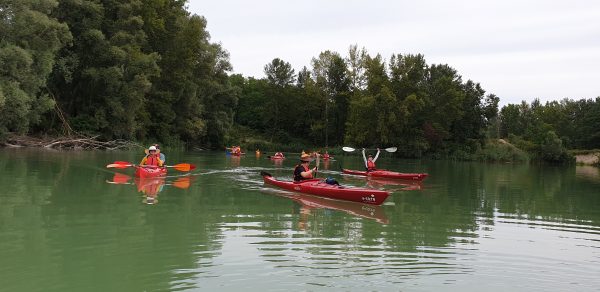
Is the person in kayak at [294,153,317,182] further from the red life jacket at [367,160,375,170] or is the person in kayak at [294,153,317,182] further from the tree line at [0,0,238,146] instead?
the tree line at [0,0,238,146]

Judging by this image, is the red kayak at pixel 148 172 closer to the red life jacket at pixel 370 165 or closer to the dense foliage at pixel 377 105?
the red life jacket at pixel 370 165

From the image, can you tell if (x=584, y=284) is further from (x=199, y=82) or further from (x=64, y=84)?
(x=199, y=82)

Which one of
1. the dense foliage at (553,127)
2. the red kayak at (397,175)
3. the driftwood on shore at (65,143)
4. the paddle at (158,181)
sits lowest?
the paddle at (158,181)

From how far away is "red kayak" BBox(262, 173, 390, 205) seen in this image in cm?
1452

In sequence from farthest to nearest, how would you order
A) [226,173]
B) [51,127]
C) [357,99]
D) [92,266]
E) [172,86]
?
1. [357,99]
2. [172,86]
3. [51,127]
4. [226,173]
5. [92,266]

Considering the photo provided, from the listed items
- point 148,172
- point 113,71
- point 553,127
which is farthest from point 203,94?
point 553,127

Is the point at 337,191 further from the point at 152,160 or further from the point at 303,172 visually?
the point at 152,160

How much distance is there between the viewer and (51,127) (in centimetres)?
4103

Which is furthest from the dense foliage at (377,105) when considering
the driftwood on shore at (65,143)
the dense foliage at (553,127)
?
the driftwood on shore at (65,143)

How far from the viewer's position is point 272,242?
934 cm

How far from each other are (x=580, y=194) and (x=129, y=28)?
35388 mm

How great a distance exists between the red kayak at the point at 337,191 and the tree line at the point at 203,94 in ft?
66.5

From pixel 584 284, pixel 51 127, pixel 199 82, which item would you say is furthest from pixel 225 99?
pixel 584 284

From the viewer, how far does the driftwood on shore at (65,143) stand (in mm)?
36625
